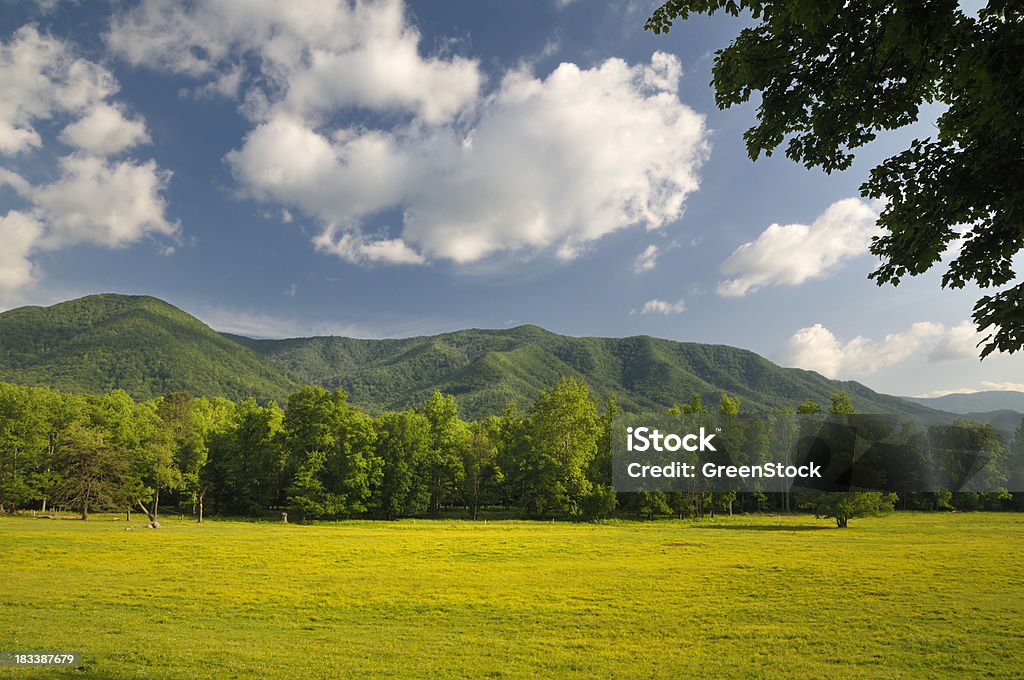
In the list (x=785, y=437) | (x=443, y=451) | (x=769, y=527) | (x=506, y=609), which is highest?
(x=785, y=437)

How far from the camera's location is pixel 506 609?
57.7 ft

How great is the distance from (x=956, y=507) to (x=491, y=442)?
6542cm

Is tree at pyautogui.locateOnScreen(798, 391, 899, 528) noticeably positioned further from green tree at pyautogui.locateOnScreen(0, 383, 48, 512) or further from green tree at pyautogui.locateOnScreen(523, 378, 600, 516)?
green tree at pyautogui.locateOnScreen(0, 383, 48, 512)

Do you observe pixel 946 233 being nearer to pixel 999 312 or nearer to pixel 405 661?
pixel 999 312

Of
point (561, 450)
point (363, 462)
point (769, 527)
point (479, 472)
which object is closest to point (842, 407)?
point (769, 527)

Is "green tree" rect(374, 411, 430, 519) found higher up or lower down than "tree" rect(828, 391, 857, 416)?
lower down

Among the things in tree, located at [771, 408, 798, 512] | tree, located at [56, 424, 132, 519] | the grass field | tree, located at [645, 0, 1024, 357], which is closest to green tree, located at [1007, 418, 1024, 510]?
tree, located at [771, 408, 798, 512]

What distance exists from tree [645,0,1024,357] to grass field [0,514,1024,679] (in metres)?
9.91

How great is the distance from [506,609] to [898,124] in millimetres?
16940

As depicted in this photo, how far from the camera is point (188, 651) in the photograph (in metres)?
12.4

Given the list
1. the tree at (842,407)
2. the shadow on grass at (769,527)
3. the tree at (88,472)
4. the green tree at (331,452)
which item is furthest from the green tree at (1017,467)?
the tree at (88,472)

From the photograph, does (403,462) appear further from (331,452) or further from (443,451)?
(331,452)

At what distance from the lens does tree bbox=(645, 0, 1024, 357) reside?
20.3ft

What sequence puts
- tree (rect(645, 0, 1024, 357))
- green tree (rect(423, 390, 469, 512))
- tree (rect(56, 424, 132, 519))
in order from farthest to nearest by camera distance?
green tree (rect(423, 390, 469, 512)), tree (rect(56, 424, 132, 519)), tree (rect(645, 0, 1024, 357))
